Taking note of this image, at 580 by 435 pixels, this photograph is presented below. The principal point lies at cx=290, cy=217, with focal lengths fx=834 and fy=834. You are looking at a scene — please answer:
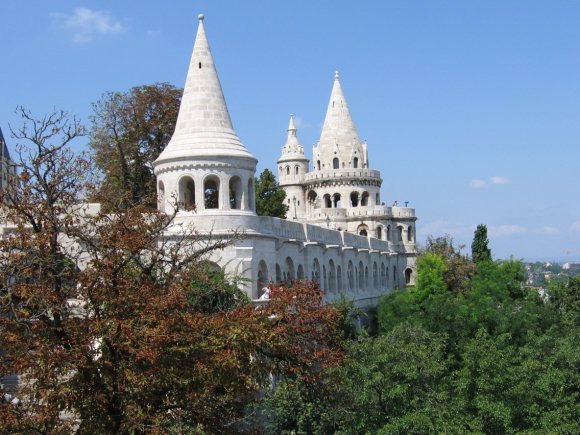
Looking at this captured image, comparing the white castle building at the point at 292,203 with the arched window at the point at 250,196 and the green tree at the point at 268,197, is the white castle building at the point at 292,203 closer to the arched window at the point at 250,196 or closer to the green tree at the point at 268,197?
the arched window at the point at 250,196

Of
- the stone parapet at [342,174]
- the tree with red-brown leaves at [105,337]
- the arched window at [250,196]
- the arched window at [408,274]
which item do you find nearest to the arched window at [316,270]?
the arched window at [250,196]

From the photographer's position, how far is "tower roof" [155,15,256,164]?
26.3 metres

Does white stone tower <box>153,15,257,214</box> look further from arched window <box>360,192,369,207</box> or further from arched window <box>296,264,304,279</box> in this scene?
arched window <box>360,192,369,207</box>

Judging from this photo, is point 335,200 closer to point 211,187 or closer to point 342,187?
point 342,187

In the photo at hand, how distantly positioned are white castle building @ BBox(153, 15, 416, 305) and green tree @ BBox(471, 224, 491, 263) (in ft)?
14.7

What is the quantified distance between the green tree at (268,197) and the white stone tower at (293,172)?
6454 millimetres

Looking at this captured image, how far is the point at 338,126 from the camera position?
59.4 meters

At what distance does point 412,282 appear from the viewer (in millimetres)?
55844

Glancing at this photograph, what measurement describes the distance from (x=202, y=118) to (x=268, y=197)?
24.2 metres

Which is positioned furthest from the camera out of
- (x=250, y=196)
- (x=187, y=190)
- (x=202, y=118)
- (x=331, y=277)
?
(x=331, y=277)

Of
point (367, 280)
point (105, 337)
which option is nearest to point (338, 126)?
point (367, 280)

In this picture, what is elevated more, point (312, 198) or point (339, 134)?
point (339, 134)

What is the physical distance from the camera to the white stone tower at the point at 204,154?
26.1 m

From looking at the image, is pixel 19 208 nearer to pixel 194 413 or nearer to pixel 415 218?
pixel 194 413
